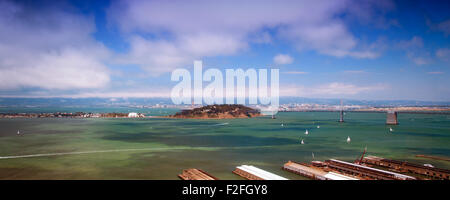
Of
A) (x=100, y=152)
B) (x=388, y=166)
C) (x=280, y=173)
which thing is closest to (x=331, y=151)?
(x=388, y=166)

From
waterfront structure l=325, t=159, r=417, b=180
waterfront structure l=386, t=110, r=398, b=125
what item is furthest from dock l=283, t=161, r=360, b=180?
waterfront structure l=386, t=110, r=398, b=125

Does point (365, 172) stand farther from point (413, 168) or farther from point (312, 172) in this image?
point (413, 168)

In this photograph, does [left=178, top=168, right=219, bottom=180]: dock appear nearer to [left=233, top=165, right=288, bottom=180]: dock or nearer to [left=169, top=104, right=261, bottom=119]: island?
[left=233, top=165, right=288, bottom=180]: dock

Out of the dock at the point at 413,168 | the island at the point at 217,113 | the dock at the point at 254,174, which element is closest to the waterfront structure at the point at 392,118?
the island at the point at 217,113

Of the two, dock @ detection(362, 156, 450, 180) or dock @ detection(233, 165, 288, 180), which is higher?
dock @ detection(233, 165, 288, 180)

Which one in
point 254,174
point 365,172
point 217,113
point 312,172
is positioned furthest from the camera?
point 217,113

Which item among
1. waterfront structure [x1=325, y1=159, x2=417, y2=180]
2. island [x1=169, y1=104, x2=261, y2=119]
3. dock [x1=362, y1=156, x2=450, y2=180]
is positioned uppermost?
island [x1=169, y1=104, x2=261, y2=119]

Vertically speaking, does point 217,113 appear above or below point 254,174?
above

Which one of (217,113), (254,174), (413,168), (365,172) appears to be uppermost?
(217,113)

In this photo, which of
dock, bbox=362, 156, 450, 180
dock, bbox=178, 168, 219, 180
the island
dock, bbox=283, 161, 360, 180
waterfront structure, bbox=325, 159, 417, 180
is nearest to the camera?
dock, bbox=283, 161, 360, 180

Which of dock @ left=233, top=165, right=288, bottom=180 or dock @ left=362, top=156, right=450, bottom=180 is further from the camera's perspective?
dock @ left=362, top=156, right=450, bottom=180

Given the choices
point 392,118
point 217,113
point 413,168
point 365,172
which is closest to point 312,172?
point 365,172
